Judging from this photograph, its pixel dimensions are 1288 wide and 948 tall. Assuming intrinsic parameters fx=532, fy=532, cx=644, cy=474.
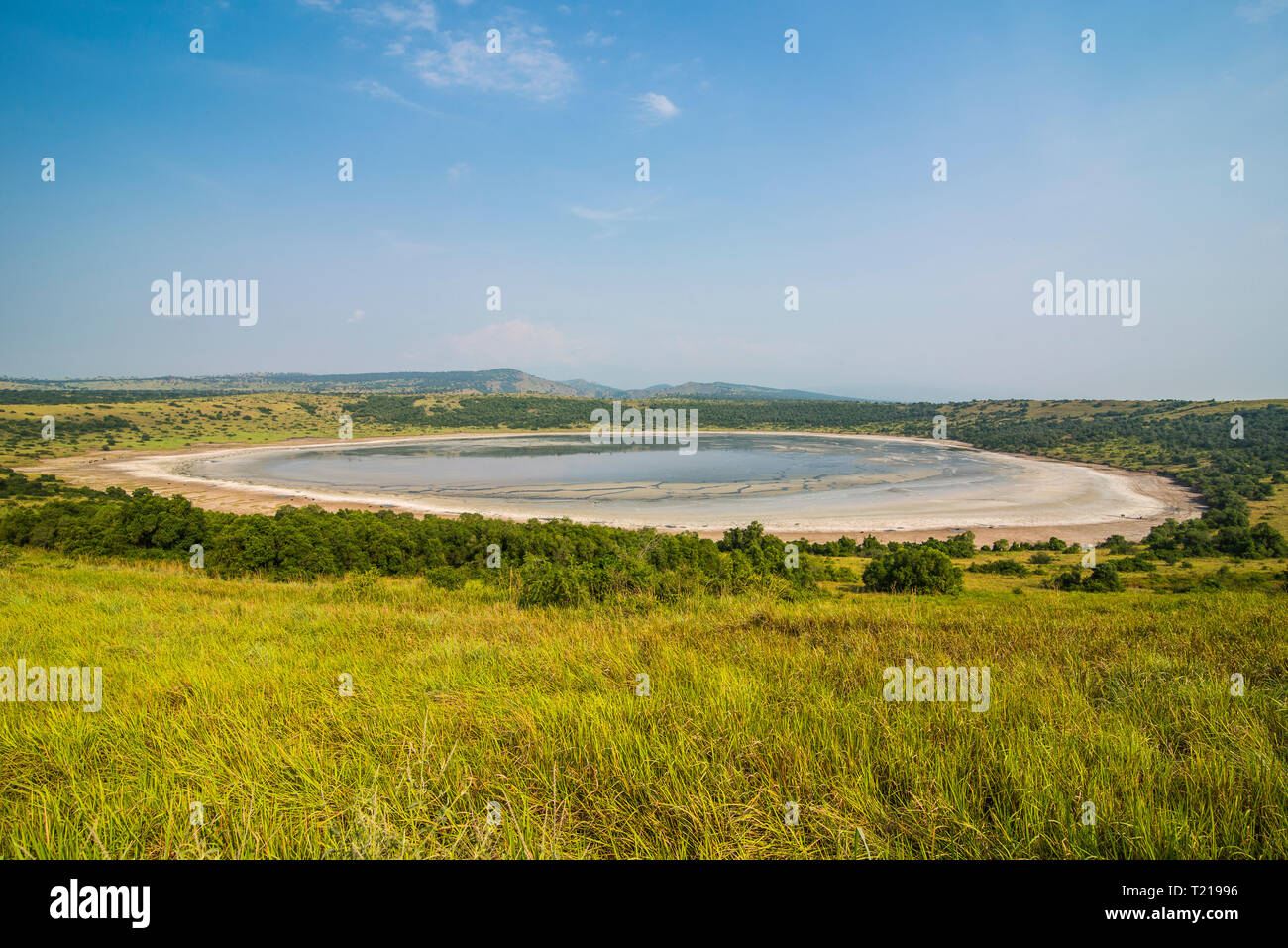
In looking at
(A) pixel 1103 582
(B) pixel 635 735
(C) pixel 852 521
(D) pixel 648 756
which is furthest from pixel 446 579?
(C) pixel 852 521

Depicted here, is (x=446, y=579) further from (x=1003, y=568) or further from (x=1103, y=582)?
(x=1003, y=568)

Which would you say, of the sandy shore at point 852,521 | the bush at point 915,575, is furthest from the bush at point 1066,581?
the sandy shore at point 852,521

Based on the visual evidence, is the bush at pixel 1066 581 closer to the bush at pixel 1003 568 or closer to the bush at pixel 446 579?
the bush at pixel 1003 568

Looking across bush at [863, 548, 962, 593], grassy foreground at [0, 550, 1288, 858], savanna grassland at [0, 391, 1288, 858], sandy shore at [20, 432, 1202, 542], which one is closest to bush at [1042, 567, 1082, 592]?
bush at [863, 548, 962, 593]

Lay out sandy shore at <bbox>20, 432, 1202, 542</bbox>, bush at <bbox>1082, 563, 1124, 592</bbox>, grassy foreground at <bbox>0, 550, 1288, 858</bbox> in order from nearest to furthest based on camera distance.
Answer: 1. grassy foreground at <bbox>0, 550, 1288, 858</bbox>
2. bush at <bbox>1082, 563, 1124, 592</bbox>
3. sandy shore at <bbox>20, 432, 1202, 542</bbox>

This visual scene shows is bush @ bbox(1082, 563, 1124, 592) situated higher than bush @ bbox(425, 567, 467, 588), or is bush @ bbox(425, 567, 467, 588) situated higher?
bush @ bbox(425, 567, 467, 588)

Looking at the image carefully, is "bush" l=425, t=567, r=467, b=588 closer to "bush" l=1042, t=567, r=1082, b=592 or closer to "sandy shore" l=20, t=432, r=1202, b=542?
"sandy shore" l=20, t=432, r=1202, b=542

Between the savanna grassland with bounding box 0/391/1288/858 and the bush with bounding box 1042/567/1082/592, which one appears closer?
the savanna grassland with bounding box 0/391/1288/858
